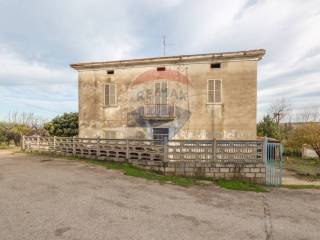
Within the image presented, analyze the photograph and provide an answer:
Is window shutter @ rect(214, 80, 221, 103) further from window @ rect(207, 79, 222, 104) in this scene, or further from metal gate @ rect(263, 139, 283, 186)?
metal gate @ rect(263, 139, 283, 186)

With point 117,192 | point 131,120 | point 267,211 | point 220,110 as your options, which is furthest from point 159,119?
point 267,211

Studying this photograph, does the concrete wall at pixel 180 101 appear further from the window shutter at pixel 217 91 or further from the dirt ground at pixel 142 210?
the dirt ground at pixel 142 210

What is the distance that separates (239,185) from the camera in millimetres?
9211

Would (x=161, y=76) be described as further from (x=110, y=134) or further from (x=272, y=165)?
(x=272, y=165)

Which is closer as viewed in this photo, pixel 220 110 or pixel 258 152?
pixel 258 152

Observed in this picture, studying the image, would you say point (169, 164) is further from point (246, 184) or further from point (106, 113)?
point (106, 113)

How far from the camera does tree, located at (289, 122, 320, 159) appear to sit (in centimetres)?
2066

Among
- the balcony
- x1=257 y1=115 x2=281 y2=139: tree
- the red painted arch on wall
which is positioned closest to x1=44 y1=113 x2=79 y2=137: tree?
the red painted arch on wall

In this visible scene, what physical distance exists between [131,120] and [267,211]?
38.0 ft

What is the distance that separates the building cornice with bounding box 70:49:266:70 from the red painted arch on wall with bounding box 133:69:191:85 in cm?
60

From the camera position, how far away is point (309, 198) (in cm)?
793

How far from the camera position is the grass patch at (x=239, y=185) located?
28.9 ft

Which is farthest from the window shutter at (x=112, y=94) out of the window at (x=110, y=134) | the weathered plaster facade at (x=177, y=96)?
the window at (x=110, y=134)

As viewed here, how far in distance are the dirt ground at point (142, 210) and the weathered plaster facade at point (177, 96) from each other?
260 inches
